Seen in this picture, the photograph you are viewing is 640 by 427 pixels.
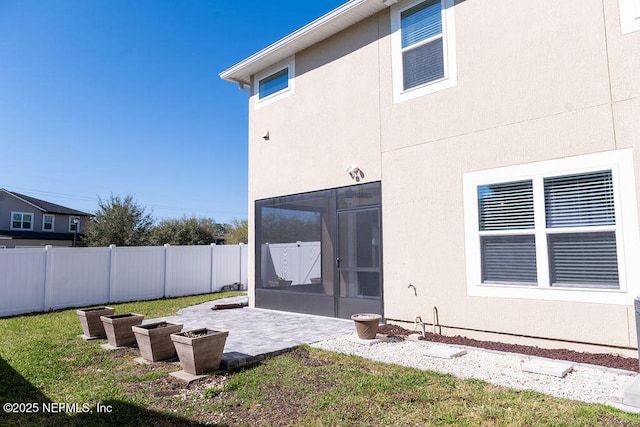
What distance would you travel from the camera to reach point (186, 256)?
48.5 ft

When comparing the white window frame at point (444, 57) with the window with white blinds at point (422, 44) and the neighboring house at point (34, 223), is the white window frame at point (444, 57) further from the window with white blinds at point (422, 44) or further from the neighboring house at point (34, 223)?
the neighboring house at point (34, 223)

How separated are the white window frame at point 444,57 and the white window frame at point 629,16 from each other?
7.61 ft

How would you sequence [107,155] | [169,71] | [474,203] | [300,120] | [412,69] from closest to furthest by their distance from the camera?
[474,203] → [412,69] → [300,120] → [169,71] → [107,155]

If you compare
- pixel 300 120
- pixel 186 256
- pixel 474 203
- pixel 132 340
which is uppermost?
pixel 300 120

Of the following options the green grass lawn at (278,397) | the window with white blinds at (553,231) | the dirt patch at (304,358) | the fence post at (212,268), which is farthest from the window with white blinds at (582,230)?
the fence post at (212,268)

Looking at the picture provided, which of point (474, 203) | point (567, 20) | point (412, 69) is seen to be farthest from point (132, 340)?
point (567, 20)

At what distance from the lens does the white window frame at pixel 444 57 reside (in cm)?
693

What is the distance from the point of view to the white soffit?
8094 mm

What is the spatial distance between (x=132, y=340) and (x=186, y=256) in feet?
27.5

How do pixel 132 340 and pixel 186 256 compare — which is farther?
pixel 186 256

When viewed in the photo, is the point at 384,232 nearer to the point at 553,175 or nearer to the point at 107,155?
the point at 553,175

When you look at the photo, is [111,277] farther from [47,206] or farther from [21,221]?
[47,206]

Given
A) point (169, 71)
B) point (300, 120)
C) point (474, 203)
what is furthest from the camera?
point (169, 71)

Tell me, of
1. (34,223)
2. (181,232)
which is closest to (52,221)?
(34,223)
